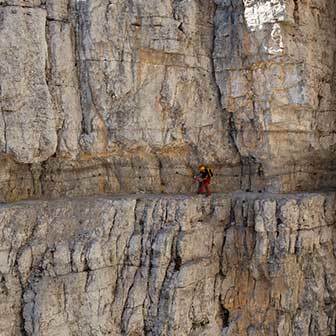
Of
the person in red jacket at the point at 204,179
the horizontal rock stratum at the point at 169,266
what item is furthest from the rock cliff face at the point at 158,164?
the person in red jacket at the point at 204,179

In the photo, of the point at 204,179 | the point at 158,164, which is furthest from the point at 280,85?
the point at 158,164

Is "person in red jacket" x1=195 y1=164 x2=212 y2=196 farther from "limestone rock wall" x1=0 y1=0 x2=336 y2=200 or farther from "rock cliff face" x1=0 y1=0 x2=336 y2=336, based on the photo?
"limestone rock wall" x1=0 y1=0 x2=336 y2=200

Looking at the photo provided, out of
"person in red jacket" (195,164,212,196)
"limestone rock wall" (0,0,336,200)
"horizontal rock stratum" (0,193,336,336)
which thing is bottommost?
"horizontal rock stratum" (0,193,336,336)

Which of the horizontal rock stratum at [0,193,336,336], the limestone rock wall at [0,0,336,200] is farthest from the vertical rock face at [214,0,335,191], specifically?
the horizontal rock stratum at [0,193,336,336]

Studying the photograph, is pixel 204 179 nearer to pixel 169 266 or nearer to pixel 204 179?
pixel 204 179

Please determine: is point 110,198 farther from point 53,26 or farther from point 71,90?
point 53,26

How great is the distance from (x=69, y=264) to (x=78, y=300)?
0.91 metres

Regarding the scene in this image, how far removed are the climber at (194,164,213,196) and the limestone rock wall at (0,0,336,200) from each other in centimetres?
51

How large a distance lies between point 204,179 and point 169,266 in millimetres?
2586

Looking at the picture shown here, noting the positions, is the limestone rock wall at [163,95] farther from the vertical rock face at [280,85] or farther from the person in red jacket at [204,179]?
the person in red jacket at [204,179]

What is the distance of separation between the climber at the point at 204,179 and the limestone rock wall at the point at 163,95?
514 millimetres

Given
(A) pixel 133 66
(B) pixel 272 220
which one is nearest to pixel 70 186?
(A) pixel 133 66

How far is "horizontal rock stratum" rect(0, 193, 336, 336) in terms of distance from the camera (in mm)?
12656

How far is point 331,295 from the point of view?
1358cm
